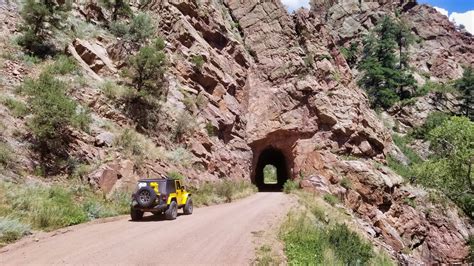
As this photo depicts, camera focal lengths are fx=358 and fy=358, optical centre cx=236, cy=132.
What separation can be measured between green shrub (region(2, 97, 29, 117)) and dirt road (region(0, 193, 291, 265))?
265 inches

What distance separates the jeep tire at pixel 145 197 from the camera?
44.2 ft

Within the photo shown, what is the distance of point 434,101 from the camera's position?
53.0 m

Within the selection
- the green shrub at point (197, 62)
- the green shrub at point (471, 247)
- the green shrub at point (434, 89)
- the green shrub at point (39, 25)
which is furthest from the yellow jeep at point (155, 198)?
the green shrub at point (434, 89)

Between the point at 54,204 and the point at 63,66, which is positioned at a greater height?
the point at 63,66

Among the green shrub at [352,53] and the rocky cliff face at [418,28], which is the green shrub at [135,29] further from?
the rocky cliff face at [418,28]

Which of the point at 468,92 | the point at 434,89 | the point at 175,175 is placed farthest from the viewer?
the point at 434,89

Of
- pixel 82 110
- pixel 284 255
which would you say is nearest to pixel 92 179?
pixel 82 110

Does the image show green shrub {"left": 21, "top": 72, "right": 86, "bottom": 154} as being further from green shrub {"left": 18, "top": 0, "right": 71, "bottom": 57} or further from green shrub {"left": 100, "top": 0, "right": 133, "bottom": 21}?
green shrub {"left": 100, "top": 0, "right": 133, "bottom": 21}

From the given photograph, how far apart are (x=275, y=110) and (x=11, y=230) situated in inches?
1022

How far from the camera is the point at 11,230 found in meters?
9.67

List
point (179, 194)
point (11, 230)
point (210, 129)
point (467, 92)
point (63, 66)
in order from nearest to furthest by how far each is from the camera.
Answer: point (11, 230) → point (179, 194) → point (63, 66) → point (210, 129) → point (467, 92)

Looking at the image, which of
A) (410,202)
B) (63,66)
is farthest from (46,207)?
(410,202)

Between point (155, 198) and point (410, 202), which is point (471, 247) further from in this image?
point (155, 198)

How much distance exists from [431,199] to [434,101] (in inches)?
1103
